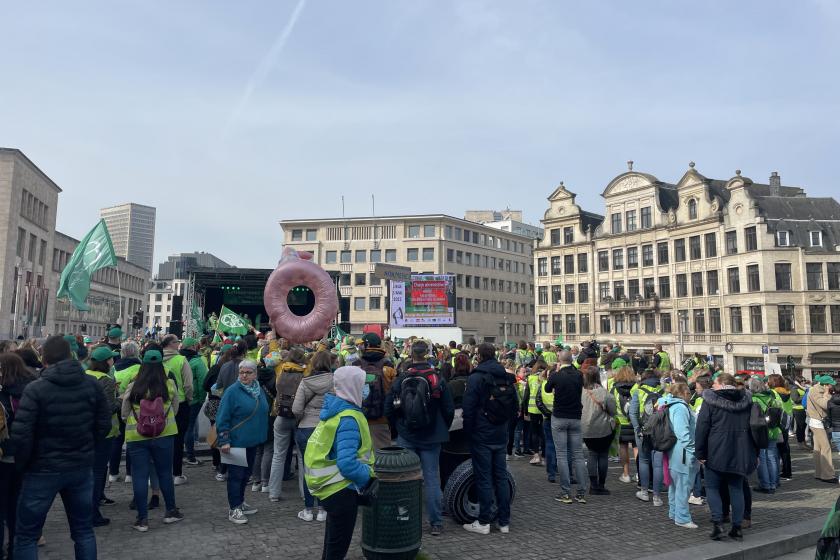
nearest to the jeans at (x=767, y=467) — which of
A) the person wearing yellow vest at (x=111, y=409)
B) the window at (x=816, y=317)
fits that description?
the person wearing yellow vest at (x=111, y=409)

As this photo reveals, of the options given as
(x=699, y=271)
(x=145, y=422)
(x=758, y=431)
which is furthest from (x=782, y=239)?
(x=145, y=422)

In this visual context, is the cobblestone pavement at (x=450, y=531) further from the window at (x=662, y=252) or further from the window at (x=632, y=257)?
the window at (x=632, y=257)

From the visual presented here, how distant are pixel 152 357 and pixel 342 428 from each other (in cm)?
298

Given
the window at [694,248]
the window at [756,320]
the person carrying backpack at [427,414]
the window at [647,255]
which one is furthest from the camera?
the window at [647,255]

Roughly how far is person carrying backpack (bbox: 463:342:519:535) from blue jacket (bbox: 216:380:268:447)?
2.48 metres

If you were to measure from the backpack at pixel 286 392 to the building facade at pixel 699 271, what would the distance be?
40490 millimetres

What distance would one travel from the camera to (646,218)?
49.0 m

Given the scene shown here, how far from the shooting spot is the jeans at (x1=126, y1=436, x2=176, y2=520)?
591 cm

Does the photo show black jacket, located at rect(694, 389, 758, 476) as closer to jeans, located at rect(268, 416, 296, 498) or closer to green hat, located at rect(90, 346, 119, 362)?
jeans, located at rect(268, 416, 296, 498)

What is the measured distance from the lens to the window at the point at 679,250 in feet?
152

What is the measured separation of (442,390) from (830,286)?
45.0 m

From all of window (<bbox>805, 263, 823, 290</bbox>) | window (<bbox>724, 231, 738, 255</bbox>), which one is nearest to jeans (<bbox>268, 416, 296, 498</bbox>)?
window (<bbox>724, 231, 738, 255</bbox>)

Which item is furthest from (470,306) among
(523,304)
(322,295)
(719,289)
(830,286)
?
(322,295)

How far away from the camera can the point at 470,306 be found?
6994 cm
